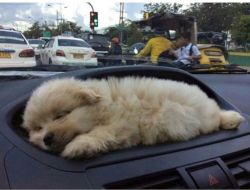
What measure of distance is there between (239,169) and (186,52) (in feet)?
11.2

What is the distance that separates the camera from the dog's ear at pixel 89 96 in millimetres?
1796

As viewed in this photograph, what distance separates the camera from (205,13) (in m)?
9.10

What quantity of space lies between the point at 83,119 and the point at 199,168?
2.28 ft

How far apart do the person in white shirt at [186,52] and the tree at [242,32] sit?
161 centimetres

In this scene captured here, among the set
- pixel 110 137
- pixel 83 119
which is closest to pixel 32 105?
pixel 83 119

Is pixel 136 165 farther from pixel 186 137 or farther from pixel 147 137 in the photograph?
pixel 186 137

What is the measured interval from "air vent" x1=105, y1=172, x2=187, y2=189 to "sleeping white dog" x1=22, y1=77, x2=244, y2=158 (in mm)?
225

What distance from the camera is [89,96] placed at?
1.80 m

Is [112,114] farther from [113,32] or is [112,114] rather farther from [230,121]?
[113,32]

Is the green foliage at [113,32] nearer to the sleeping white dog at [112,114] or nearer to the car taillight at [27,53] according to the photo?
the car taillight at [27,53]

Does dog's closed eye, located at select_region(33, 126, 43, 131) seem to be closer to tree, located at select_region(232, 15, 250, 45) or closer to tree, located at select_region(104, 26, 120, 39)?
tree, located at select_region(232, 15, 250, 45)

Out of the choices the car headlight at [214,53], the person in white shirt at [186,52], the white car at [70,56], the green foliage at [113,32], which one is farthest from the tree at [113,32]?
the car headlight at [214,53]

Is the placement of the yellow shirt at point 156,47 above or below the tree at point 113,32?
below

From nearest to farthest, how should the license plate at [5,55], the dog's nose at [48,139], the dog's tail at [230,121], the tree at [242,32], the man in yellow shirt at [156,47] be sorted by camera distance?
the dog's nose at [48,139], the dog's tail at [230,121], the man in yellow shirt at [156,47], the license plate at [5,55], the tree at [242,32]
